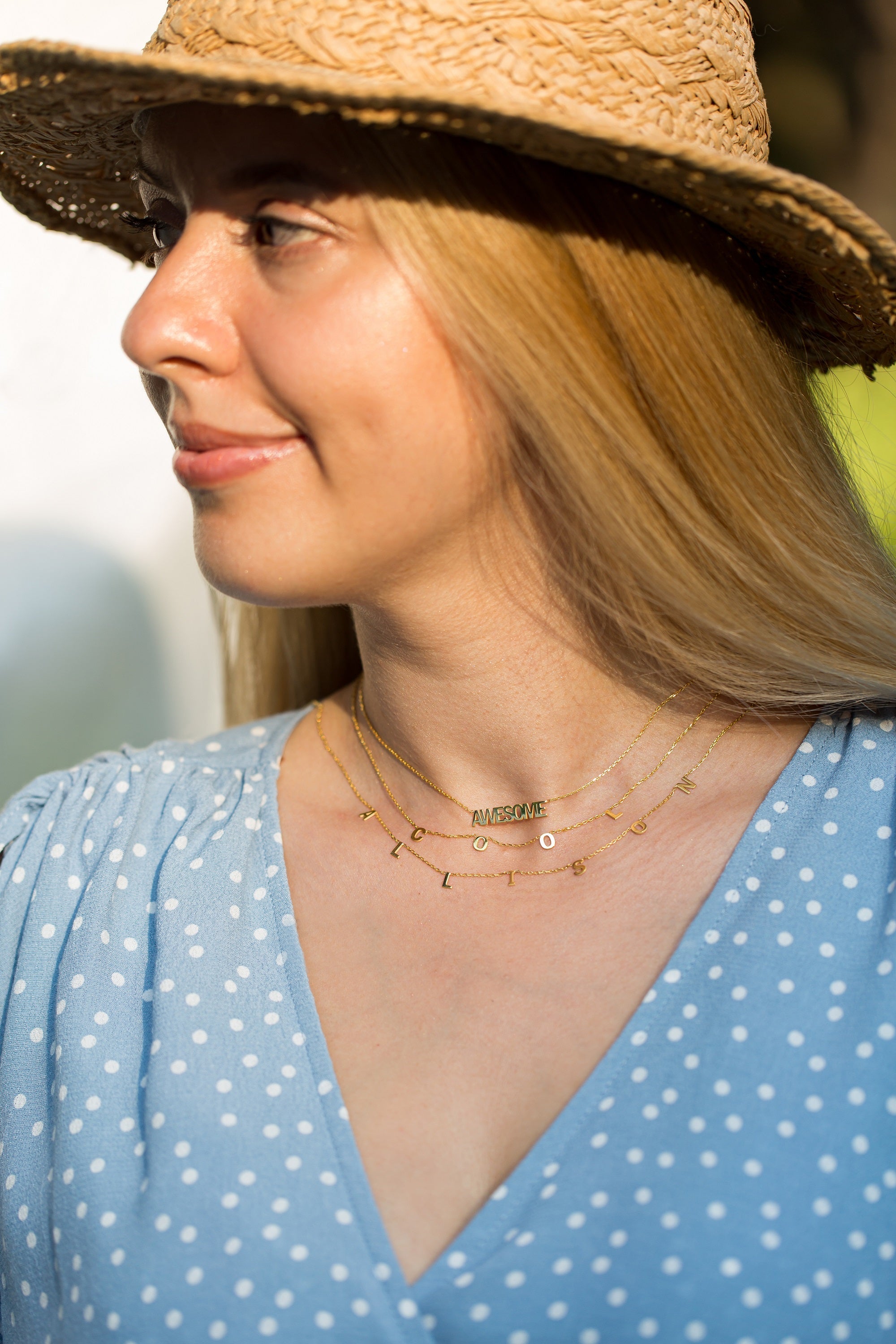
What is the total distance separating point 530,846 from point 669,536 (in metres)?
0.35

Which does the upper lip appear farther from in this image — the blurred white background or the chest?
the blurred white background

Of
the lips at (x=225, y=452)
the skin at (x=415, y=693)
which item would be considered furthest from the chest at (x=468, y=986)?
the lips at (x=225, y=452)

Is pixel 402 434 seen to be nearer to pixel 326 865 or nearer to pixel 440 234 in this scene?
pixel 440 234

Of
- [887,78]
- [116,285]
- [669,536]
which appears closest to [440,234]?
[669,536]

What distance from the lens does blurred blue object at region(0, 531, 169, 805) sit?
1.95 m

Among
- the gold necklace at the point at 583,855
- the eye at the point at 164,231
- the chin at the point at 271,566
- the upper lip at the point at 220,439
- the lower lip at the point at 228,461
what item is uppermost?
the eye at the point at 164,231

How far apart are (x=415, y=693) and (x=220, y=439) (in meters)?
0.34

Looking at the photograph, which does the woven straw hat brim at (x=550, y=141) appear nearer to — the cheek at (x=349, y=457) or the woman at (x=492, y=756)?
the woman at (x=492, y=756)

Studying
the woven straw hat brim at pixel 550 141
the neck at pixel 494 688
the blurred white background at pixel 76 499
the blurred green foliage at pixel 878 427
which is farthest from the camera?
the blurred green foliage at pixel 878 427

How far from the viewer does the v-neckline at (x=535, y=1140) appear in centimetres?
89

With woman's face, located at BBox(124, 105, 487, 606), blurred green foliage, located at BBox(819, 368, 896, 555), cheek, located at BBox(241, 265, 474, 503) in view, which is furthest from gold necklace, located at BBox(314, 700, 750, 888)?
blurred green foliage, located at BBox(819, 368, 896, 555)

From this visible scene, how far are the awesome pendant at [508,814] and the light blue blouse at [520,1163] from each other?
0.22 meters

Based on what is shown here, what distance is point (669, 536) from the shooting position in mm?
1091

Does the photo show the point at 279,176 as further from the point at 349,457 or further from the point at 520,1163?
the point at 520,1163
